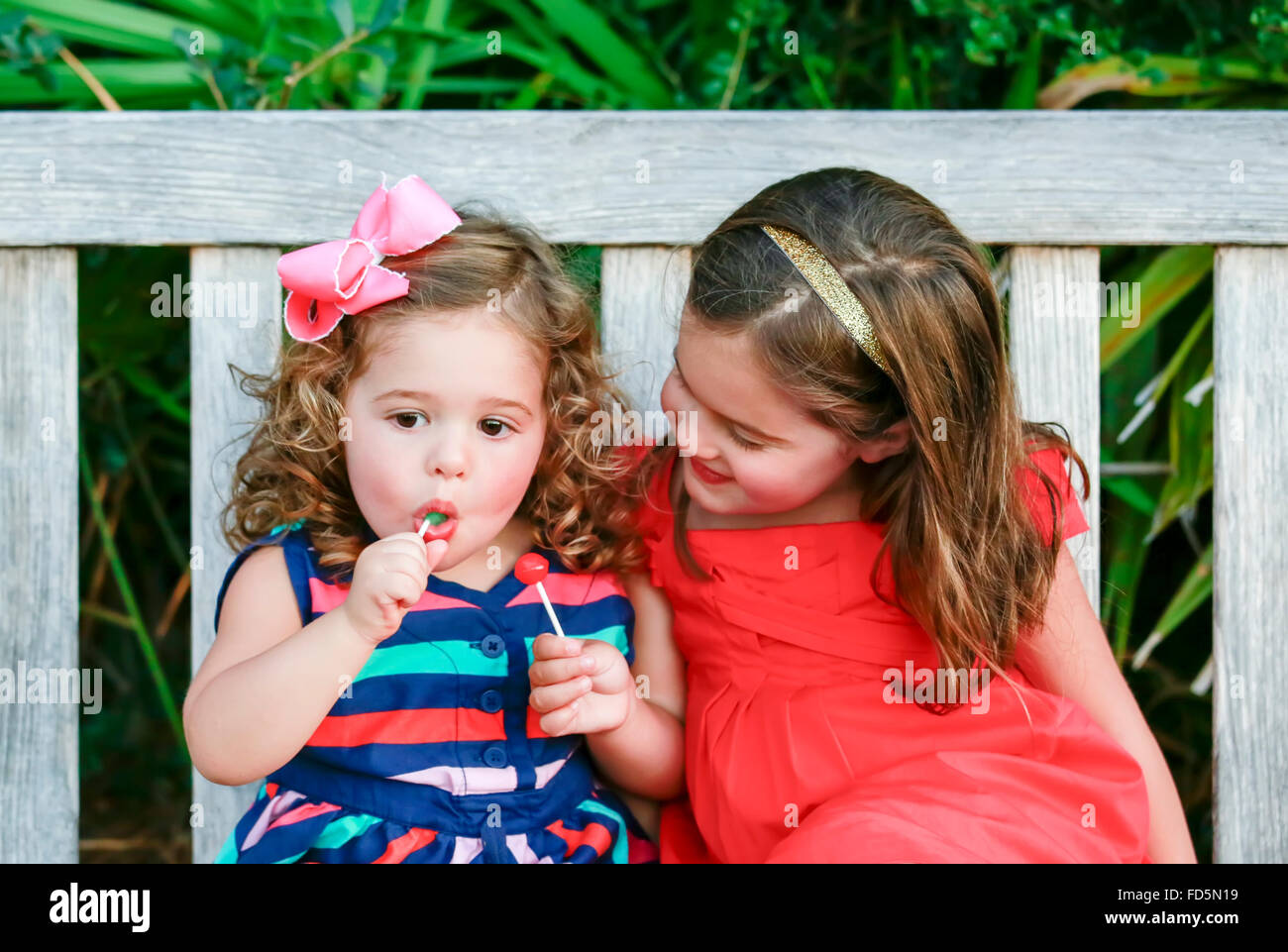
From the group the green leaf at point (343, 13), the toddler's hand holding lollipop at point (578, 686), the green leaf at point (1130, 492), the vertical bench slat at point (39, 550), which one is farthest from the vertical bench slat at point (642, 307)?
the green leaf at point (1130, 492)

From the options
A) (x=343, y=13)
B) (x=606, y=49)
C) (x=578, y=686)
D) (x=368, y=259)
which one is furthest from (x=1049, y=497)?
(x=343, y=13)

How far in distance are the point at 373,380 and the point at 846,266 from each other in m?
0.50

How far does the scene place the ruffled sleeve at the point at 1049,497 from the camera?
1367 mm

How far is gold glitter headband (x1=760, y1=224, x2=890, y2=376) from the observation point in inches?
49.2

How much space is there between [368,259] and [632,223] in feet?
1.02

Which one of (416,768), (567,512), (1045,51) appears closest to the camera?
(416,768)

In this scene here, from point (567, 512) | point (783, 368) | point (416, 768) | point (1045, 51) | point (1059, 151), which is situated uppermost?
point (1045, 51)

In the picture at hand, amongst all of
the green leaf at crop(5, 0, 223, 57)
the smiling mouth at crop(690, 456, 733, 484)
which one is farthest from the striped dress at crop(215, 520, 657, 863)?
the green leaf at crop(5, 0, 223, 57)

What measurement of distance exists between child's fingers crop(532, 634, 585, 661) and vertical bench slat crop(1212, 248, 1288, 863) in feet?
2.42

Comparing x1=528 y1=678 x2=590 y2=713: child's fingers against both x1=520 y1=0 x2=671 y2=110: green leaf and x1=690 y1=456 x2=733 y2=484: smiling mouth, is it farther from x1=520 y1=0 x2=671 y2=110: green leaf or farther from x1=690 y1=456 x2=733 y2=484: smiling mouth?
x1=520 y1=0 x2=671 y2=110: green leaf
